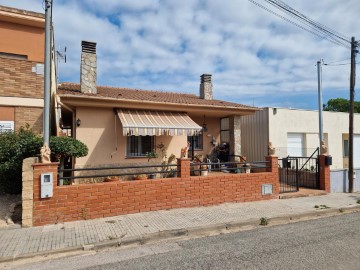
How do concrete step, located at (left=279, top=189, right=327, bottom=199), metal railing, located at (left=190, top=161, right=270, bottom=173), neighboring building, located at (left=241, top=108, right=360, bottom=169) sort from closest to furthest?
metal railing, located at (left=190, top=161, right=270, bottom=173) < concrete step, located at (left=279, top=189, right=327, bottom=199) < neighboring building, located at (left=241, top=108, right=360, bottom=169)

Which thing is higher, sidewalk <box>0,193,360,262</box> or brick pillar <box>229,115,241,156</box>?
brick pillar <box>229,115,241,156</box>

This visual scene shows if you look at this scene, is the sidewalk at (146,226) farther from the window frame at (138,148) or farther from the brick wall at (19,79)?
the brick wall at (19,79)

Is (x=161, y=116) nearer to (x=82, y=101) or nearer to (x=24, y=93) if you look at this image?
(x=82, y=101)

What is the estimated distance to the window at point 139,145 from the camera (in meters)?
12.5

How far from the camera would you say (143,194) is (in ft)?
27.9

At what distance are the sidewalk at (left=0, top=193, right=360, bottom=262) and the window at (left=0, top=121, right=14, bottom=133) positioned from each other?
554 cm

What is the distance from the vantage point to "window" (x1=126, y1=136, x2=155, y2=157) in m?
12.5

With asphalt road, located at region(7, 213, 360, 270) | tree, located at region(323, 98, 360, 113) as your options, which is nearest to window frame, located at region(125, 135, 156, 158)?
asphalt road, located at region(7, 213, 360, 270)

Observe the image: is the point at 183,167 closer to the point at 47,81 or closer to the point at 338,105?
the point at 47,81

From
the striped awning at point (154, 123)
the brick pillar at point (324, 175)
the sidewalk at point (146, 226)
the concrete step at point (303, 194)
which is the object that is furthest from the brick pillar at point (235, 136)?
the sidewalk at point (146, 226)

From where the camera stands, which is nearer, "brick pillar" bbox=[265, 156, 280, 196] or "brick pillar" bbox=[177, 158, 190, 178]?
"brick pillar" bbox=[177, 158, 190, 178]

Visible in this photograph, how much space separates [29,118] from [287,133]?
15898 mm

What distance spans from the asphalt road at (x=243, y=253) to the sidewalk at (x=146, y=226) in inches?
14.8

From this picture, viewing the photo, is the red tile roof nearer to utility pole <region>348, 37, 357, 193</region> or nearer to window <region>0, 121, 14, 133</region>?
window <region>0, 121, 14, 133</region>
